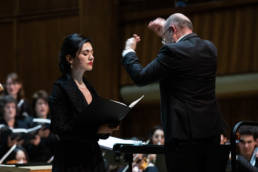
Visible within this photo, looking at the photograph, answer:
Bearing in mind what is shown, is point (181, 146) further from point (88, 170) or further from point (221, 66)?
point (221, 66)

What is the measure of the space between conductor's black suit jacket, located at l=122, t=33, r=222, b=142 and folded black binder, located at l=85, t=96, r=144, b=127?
19 cm

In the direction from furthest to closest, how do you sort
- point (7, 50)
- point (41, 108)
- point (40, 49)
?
1. point (7, 50)
2. point (40, 49)
3. point (41, 108)

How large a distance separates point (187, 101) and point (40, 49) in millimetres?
5425

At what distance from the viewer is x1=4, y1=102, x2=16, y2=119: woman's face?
215 inches

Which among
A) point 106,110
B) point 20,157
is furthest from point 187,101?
point 20,157

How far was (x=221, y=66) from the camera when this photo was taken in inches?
244

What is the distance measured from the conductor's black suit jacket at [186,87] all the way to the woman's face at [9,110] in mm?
3143

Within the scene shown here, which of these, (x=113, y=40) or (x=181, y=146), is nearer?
(x=181, y=146)

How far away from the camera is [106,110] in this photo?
98.6 inches

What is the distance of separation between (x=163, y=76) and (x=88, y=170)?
641 mm

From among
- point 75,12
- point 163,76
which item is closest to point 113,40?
point 75,12

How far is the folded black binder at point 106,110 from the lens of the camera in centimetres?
245

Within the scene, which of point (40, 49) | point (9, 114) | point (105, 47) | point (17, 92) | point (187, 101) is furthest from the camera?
point (40, 49)

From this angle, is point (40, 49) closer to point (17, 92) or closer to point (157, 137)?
point (17, 92)
